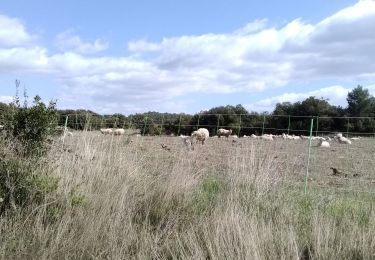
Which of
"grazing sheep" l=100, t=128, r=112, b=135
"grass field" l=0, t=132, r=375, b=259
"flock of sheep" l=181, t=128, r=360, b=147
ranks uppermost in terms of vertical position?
"grazing sheep" l=100, t=128, r=112, b=135

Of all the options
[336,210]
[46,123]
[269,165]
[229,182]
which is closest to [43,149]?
[46,123]

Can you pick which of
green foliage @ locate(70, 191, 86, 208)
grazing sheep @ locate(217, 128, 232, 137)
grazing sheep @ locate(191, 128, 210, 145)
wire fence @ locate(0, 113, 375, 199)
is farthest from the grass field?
grazing sheep @ locate(217, 128, 232, 137)

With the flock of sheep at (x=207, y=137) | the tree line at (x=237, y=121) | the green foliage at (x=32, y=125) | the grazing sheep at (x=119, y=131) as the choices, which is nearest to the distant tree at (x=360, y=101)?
the tree line at (x=237, y=121)

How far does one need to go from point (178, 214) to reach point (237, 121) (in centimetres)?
1361

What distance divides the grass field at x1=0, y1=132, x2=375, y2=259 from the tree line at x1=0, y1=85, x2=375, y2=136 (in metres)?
1.46

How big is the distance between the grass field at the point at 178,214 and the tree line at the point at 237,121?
1.46 metres

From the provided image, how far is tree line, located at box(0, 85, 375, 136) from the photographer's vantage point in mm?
10625

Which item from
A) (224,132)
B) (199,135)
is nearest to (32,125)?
(199,135)

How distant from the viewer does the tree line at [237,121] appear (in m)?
10.6

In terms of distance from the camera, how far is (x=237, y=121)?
779 inches

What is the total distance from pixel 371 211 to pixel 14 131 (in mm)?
4812

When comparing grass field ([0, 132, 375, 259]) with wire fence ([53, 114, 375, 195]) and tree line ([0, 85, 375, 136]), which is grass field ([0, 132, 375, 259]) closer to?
wire fence ([53, 114, 375, 195])

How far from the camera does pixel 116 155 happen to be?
8.54 m

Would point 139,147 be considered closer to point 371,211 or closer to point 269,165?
point 269,165
